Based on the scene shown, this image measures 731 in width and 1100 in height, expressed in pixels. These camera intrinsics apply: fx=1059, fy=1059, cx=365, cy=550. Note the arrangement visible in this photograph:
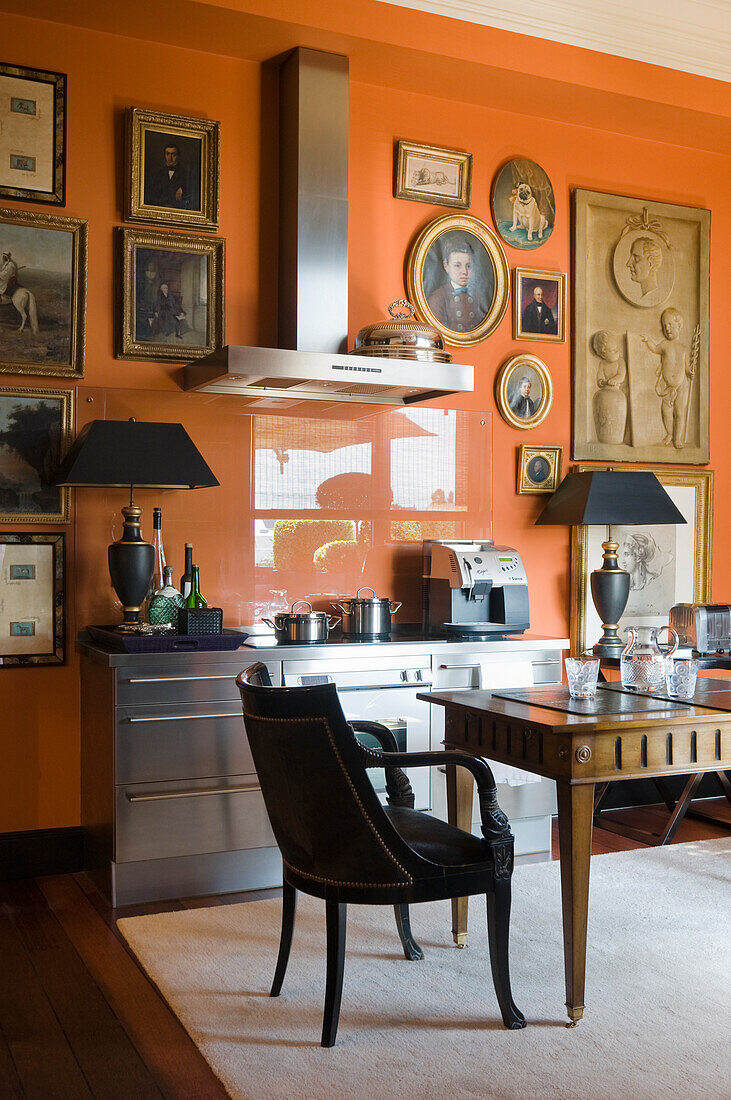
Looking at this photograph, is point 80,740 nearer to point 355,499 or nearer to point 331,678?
point 331,678

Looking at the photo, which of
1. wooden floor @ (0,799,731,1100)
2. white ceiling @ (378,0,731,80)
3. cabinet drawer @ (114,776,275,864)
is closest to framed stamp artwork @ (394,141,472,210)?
white ceiling @ (378,0,731,80)

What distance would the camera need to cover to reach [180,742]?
3867mm

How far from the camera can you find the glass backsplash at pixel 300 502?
14.2 ft

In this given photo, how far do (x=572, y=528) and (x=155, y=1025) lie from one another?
3242mm

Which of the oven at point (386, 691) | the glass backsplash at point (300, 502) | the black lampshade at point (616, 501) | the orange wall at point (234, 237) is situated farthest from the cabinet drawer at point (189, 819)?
the black lampshade at point (616, 501)

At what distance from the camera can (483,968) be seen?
10.6 ft

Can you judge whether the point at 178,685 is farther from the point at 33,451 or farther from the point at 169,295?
the point at 169,295

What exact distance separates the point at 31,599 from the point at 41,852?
100cm

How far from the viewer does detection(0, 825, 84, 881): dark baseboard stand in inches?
162

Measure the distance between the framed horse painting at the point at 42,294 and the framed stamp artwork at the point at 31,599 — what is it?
0.68 metres

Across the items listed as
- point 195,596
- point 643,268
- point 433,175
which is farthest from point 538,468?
point 195,596

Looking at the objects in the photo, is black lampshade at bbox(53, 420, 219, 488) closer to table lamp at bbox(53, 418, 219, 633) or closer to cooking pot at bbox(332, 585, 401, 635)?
table lamp at bbox(53, 418, 219, 633)

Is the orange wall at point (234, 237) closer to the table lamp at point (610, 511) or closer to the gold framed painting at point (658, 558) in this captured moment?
the gold framed painting at point (658, 558)

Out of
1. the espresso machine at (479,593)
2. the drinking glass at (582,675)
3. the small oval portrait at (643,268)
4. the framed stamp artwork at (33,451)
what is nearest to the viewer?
the drinking glass at (582,675)
